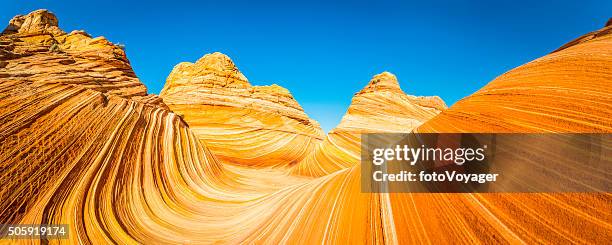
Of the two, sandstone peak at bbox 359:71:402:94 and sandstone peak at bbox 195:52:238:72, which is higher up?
sandstone peak at bbox 195:52:238:72

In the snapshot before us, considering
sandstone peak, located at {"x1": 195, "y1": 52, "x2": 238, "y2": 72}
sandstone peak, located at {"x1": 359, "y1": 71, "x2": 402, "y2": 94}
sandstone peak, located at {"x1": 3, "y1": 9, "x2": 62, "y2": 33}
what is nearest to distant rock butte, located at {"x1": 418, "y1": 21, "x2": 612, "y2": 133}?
sandstone peak, located at {"x1": 3, "y1": 9, "x2": 62, "y2": 33}

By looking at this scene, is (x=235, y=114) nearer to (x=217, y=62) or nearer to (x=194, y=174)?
(x=217, y=62)

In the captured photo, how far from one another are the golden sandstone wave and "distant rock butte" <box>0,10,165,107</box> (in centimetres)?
4

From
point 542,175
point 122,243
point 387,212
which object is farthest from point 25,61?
point 542,175

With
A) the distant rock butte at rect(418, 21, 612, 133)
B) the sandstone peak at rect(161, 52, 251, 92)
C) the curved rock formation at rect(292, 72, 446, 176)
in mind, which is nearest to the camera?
the distant rock butte at rect(418, 21, 612, 133)

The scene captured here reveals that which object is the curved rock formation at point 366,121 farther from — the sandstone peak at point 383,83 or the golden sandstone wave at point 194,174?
the golden sandstone wave at point 194,174

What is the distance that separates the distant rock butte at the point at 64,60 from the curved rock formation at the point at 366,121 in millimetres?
6067

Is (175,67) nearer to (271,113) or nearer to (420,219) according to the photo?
(271,113)

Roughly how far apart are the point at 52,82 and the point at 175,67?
43.0ft

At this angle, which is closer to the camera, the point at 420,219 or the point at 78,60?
the point at 420,219

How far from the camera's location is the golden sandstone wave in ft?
6.65

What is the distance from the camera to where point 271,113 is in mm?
15016

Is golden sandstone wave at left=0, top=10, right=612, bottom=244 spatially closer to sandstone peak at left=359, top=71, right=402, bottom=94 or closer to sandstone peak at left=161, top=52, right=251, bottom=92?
sandstone peak at left=161, top=52, right=251, bottom=92

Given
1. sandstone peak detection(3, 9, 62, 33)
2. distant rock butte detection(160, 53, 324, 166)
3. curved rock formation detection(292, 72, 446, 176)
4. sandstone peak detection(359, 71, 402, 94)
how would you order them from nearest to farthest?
1. sandstone peak detection(3, 9, 62, 33)
2. curved rock formation detection(292, 72, 446, 176)
3. distant rock butte detection(160, 53, 324, 166)
4. sandstone peak detection(359, 71, 402, 94)
